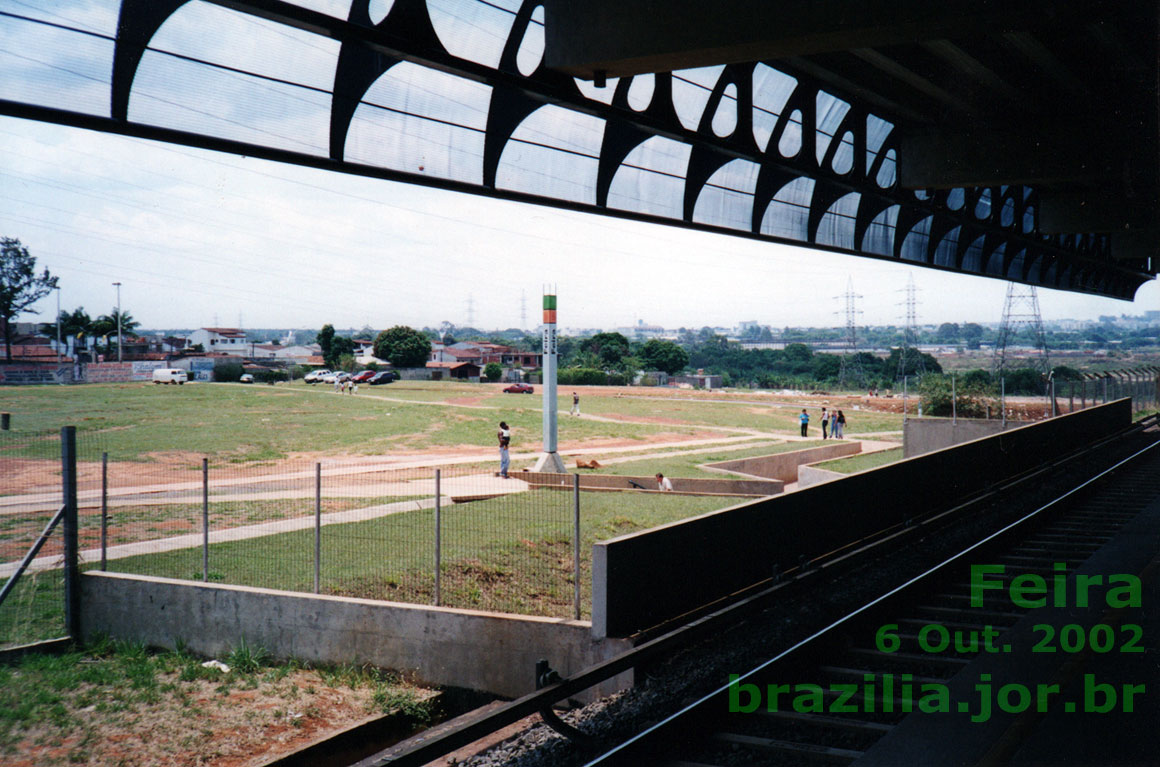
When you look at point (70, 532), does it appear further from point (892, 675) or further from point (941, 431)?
point (941, 431)

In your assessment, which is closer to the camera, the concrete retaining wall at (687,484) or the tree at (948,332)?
the concrete retaining wall at (687,484)

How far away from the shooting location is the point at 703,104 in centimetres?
1043

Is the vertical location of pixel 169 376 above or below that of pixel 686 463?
above

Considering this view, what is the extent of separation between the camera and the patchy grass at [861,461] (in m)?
33.3

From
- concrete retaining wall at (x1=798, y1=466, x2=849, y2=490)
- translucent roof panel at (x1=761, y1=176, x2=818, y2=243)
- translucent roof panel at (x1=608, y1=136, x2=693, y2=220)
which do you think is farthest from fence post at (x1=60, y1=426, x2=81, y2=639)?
concrete retaining wall at (x1=798, y1=466, x2=849, y2=490)

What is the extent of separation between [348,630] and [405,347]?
89474mm

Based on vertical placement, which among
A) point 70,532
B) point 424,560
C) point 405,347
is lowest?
point 424,560

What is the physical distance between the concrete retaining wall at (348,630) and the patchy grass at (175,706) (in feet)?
0.98

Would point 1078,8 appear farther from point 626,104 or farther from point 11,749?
point 11,749

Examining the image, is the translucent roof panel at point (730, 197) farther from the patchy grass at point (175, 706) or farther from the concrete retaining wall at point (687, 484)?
the concrete retaining wall at point (687, 484)

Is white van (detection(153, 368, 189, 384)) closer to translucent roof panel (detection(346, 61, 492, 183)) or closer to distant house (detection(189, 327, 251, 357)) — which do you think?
distant house (detection(189, 327, 251, 357))

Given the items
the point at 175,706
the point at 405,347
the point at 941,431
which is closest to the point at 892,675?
the point at 175,706

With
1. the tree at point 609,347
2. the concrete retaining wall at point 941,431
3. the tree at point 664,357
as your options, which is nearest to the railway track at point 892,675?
the concrete retaining wall at point 941,431

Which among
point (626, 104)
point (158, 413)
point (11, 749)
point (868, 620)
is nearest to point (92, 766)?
point (11, 749)
